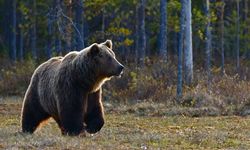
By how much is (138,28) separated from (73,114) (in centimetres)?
3515

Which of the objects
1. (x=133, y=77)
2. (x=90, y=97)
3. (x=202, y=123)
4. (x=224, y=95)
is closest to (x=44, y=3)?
(x=133, y=77)

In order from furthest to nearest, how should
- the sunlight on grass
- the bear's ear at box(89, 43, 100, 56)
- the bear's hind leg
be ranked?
the bear's hind leg, the bear's ear at box(89, 43, 100, 56), the sunlight on grass

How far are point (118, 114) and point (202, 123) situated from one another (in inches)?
142

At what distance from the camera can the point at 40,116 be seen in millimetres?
13531

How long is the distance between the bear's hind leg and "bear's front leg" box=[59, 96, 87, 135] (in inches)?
49.7

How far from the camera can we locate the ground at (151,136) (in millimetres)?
11422

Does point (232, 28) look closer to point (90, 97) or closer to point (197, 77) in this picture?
point (197, 77)

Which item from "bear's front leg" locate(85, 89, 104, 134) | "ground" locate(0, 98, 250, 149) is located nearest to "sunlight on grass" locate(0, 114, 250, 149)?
"ground" locate(0, 98, 250, 149)

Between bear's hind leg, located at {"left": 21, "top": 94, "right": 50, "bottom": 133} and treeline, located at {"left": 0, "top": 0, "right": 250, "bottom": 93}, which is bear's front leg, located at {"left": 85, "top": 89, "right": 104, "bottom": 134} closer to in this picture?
bear's hind leg, located at {"left": 21, "top": 94, "right": 50, "bottom": 133}

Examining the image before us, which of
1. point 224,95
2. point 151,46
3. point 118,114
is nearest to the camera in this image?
point 118,114

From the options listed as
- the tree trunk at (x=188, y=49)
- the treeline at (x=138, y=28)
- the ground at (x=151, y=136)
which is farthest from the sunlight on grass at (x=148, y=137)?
the tree trunk at (x=188, y=49)

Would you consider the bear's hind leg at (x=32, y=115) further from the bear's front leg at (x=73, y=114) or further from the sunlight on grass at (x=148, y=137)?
the bear's front leg at (x=73, y=114)

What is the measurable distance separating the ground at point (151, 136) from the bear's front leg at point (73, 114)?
212mm

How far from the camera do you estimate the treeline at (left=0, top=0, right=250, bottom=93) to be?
27322 millimetres
